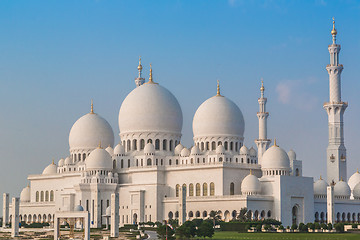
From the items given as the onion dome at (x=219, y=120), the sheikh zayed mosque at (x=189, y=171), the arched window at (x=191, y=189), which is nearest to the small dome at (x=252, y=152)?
the sheikh zayed mosque at (x=189, y=171)

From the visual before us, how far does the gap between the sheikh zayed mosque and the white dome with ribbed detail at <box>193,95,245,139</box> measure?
0.36 ft

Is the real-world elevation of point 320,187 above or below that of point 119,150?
below

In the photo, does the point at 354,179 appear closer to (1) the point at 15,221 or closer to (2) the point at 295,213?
(2) the point at 295,213

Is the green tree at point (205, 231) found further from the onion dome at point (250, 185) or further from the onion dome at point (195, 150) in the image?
the onion dome at point (195, 150)

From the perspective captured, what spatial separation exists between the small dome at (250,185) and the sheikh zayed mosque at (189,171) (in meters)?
0.10

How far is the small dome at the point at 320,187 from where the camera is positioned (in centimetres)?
8169

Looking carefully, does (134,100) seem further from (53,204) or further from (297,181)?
(297,181)

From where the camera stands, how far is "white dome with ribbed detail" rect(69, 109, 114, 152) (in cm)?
9112

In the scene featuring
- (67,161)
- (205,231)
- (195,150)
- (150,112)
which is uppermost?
(150,112)

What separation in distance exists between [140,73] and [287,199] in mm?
29367

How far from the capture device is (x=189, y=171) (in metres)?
80.0

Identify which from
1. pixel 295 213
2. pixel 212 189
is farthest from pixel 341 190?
pixel 212 189

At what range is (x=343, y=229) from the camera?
62406 millimetres

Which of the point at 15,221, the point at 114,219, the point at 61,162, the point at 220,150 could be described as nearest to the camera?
the point at 114,219
